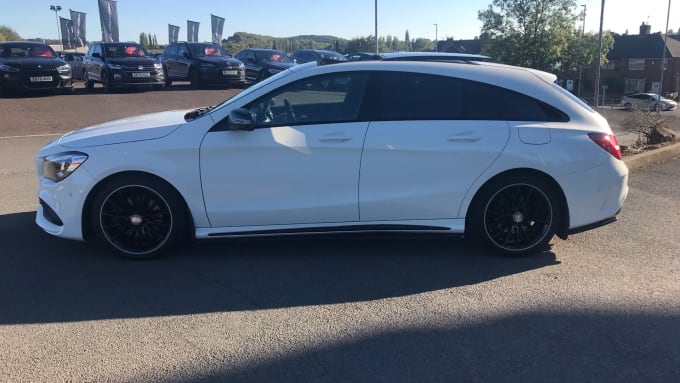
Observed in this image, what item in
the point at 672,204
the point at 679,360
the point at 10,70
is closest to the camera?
the point at 679,360

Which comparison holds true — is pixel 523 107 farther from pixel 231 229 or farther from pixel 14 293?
pixel 14 293

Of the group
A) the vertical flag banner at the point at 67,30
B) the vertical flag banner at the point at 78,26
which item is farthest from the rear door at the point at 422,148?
the vertical flag banner at the point at 67,30

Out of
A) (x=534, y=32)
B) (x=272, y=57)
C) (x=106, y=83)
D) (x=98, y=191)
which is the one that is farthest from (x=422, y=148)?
(x=534, y=32)

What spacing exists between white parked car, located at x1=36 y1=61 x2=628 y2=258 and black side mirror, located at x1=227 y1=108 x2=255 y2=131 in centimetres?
1

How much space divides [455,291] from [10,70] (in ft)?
53.6

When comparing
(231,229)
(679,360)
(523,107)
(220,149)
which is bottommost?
(679,360)

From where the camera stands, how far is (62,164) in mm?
4570

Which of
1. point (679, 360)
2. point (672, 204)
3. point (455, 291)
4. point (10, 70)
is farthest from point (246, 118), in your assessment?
point (10, 70)

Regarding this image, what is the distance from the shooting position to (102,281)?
431 cm

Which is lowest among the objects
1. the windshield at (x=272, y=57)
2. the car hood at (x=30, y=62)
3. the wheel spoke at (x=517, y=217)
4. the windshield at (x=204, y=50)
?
the wheel spoke at (x=517, y=217)

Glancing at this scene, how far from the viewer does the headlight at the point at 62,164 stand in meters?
4.53

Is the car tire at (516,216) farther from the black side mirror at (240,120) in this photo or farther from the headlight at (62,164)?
the headlight at (62,164)

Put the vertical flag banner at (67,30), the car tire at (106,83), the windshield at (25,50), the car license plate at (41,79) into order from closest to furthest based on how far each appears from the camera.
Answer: the car license plate at (41,79) < the windshield at (25,50) < the car tire at (106,83) < the vertical flag banner at (67,30)

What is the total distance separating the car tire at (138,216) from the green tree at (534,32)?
65.5 metres
